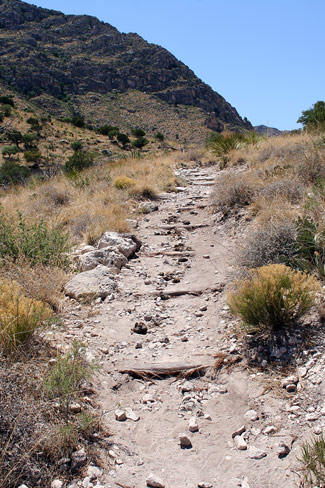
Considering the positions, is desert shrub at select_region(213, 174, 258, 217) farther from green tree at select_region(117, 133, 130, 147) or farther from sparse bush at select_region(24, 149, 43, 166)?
green tree at select_region(117, 133, 130, 147)

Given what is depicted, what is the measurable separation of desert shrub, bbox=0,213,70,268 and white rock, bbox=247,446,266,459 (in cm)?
350

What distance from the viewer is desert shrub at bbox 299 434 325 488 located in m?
1.91

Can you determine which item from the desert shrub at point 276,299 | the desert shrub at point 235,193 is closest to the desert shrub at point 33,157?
the desert shrub at point 235,193

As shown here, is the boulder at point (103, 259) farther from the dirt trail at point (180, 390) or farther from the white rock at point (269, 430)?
the white rock at point (269, 430)

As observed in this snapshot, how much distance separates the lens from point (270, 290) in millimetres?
3312

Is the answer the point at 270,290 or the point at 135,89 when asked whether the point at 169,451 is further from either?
the point at 135,89

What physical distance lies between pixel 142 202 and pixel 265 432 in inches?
324

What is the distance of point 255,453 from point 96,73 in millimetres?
79099

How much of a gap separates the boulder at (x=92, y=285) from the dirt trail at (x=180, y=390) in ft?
0.70

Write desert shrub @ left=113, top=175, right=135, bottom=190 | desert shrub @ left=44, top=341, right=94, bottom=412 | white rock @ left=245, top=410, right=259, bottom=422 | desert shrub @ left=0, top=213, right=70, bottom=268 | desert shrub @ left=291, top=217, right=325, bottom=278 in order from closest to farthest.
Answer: desert shrub @ left=44, top=341, right=94, bottom=412
white rock @ left=245, top=410, right=259, bottom=422
desert shrub @ left=291, top=217, right=325, bottom=278
desert shrub @ left=0, top=213, right=70, bottom=268
desert shrub @ left=113, top=175, right=135, bottom=190

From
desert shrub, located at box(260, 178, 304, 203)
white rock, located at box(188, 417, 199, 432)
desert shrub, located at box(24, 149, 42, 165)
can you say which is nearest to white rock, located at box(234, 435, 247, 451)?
white rock, located at box(188, 417, 199, 432)

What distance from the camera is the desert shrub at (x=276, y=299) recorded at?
10.7 feet

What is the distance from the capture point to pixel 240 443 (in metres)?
2.42

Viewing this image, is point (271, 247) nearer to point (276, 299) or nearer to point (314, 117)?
point (276, 299)
